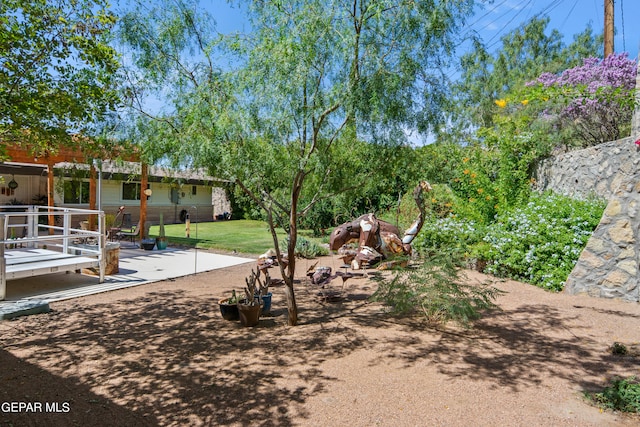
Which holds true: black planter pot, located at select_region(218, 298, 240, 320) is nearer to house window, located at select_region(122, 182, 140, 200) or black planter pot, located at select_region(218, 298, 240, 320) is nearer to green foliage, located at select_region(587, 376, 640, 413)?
green foliage, located at select_region(587, 376, 640, 413)

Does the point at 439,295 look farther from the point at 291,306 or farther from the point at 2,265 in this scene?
the point at 2,265

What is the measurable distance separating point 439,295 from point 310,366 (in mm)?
2051

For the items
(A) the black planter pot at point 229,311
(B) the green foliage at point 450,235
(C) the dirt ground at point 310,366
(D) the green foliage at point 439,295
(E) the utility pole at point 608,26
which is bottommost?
(C) the dirt ground at point 310,366

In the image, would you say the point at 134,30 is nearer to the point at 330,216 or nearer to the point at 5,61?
the point at 5,61

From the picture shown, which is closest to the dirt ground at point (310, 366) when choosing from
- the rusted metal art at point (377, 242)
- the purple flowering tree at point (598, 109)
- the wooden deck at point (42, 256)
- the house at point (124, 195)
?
the wooden deck at point (42, 256)

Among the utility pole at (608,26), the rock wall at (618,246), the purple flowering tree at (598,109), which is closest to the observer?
the rock wall at (618,246)

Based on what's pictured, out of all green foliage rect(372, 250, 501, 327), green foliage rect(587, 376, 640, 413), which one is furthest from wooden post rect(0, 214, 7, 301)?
green foliage rect(587, 376, 640, 413)

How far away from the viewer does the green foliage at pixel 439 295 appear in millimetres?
5164

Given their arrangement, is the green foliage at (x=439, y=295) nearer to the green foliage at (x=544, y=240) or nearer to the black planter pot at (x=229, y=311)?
the black planter pot at (x=229, y=311)

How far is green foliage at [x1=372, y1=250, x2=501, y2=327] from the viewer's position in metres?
5.16

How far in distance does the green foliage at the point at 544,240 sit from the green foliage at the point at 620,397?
425 cm

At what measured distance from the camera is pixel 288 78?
4.63 m

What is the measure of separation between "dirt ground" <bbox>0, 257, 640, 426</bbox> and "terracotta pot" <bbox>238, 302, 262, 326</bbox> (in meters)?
0.12

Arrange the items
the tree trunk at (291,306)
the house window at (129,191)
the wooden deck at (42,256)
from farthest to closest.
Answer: the house window at (129,191) → the wooden deck at (42,256) → the tree trunk at (291,306)
